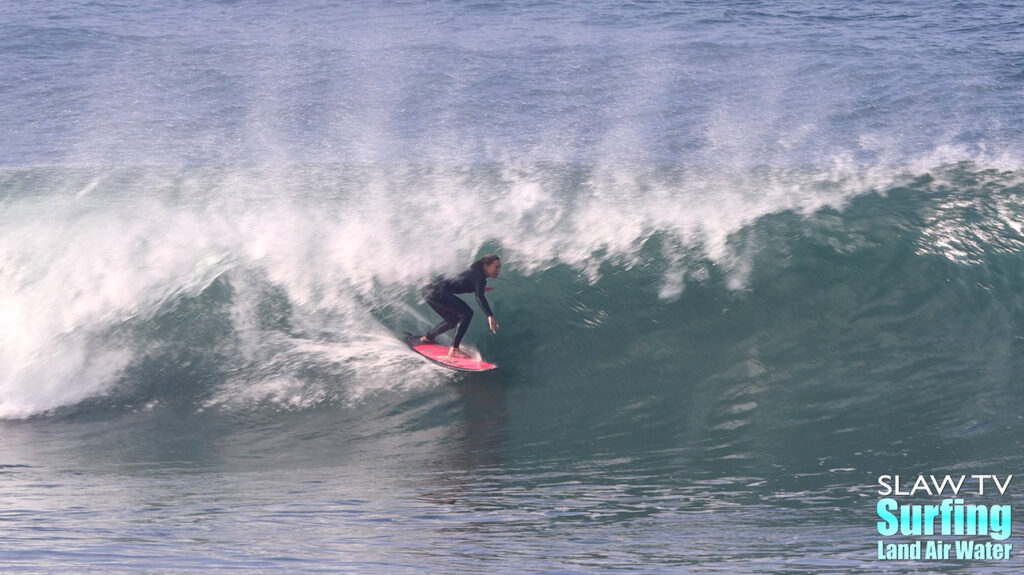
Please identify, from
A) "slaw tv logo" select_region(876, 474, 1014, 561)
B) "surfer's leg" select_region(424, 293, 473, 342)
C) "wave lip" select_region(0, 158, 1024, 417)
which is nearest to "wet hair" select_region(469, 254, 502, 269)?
"surfer's leg" select_region(424, 293, 473, 342)

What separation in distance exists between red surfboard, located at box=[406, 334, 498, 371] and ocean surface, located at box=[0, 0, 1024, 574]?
0.39 feet

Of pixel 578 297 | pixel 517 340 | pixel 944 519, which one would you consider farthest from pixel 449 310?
pixel 944 519

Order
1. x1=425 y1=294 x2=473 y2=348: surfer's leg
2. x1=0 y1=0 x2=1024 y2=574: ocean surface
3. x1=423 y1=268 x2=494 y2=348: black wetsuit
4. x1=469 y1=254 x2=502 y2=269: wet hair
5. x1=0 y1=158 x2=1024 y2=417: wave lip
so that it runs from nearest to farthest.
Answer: x1=0 y1=0 x2=1024 y2=574: ocean surface < x1=469 y1=254 x2=502 y2=269: wet hair < x1=423 y1=268 x2=494 y2=348: black wetsuit < x1=425 y1=294 x2=473 y2=348: surfer's leg < x1=0 y1=158 x2=1024 y2=417: wave lip

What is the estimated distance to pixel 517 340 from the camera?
9508mm

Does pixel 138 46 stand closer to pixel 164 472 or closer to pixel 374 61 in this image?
pixel 374 61

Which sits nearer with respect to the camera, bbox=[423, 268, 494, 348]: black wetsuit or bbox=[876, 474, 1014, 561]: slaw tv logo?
bbox=[876, 474, 1014, 561]: slaw tv logo

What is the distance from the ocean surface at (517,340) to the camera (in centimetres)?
595

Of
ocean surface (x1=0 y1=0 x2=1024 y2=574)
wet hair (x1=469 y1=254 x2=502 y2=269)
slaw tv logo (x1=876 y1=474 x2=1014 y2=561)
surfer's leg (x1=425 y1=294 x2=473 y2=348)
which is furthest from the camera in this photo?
surfer's leg (x1=425 y1=294 x2=473 y2=348)

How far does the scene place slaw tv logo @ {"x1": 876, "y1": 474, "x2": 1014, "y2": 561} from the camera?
538 cm

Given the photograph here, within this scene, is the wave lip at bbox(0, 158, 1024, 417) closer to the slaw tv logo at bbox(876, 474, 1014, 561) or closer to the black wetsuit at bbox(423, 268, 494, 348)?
the black wetsuit at bbox(423, 268, 494, 348)

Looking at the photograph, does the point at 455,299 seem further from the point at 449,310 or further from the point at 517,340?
the point at 517,340

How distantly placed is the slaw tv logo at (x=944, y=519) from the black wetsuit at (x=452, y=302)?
147 inches

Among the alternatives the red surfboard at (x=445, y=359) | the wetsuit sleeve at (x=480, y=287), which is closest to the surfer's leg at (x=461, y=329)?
the red surfboard at (x=445, y=359)

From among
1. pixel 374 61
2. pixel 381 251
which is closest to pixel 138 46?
pixel 374 61
